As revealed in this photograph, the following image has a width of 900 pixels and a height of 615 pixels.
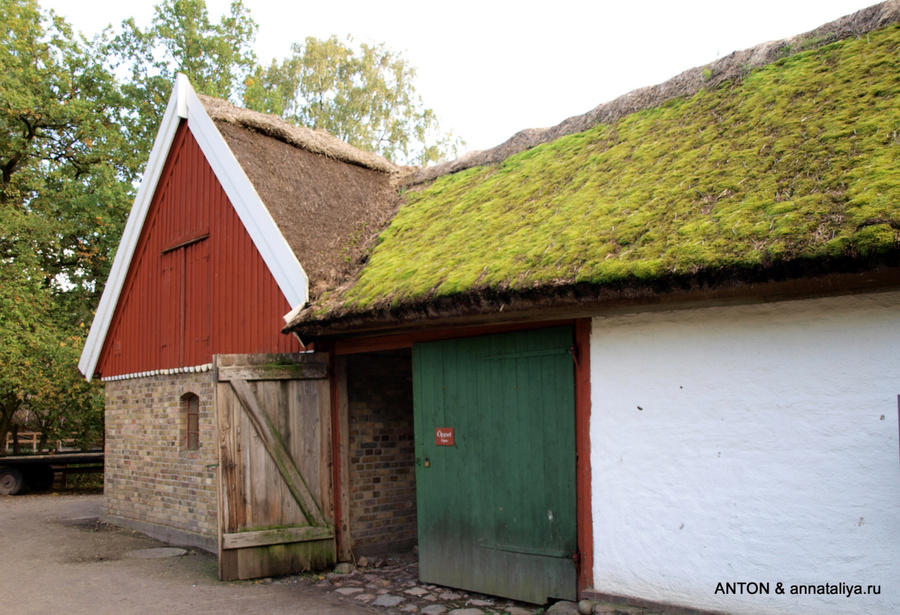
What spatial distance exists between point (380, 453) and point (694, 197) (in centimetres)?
481

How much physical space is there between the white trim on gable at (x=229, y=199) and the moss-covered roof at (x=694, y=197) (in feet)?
2.65

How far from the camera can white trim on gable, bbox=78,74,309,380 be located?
26.0 feet

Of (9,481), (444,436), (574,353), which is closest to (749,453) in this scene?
(574,353)

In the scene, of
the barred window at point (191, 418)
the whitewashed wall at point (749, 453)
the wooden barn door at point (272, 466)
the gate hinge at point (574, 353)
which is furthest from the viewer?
the barred window at point (191, 418)

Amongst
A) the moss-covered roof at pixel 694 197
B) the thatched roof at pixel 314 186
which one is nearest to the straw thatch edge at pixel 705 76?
the moss-covered roof at pixel 694 197

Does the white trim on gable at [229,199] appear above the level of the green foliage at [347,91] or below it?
below

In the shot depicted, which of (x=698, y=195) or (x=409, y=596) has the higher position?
(x=698, y=195)

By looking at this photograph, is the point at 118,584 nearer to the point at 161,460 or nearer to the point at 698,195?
the point at 161,460

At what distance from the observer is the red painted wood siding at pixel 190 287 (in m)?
8.48

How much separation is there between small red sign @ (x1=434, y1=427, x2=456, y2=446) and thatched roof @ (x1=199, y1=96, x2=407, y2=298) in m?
2.09

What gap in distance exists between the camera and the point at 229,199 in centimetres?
889

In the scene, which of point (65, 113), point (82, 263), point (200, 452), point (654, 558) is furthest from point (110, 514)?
point (65, 113)

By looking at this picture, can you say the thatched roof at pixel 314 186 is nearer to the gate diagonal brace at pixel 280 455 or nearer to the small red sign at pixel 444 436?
the gate diagonal brace at pixel 280 455

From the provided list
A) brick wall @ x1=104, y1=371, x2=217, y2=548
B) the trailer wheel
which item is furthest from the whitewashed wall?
the trailer wheel
